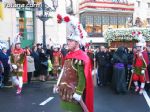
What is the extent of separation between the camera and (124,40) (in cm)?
1834

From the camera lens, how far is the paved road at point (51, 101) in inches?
392

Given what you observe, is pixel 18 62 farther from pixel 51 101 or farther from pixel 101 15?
pixel 101 15

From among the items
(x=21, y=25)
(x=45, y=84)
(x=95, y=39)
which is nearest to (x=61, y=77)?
(x=45, y=84)

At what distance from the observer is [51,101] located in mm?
11070

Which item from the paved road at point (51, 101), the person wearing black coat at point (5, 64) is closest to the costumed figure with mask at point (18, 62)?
the paved road at point (51, 101)

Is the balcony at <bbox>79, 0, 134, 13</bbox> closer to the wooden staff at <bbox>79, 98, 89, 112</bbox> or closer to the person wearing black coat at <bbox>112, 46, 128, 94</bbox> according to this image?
the person wearing black coat at <bbox>112, 46, 128, 94</bbox>

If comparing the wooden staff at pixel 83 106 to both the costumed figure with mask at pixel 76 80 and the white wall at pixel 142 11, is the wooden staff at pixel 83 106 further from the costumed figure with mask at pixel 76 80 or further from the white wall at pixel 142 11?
the white wall at pixel 142 11

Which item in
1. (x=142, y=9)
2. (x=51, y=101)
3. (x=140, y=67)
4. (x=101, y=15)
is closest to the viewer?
(x=51, y=101)

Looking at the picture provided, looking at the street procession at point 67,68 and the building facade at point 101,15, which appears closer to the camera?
the street procession at point 67,68

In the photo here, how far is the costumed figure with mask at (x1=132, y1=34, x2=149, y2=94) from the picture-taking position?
12922mm

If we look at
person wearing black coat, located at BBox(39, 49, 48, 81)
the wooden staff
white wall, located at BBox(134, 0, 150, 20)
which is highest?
white wall, located at BBox(134, 0, 150, 20)

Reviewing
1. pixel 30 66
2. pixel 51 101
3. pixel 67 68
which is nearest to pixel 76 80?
pixel 67 68

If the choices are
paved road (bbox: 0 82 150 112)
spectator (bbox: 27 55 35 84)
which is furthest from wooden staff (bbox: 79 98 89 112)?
spectator (bbox: 27 55 35 84)

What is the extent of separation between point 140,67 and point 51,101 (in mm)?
3364
